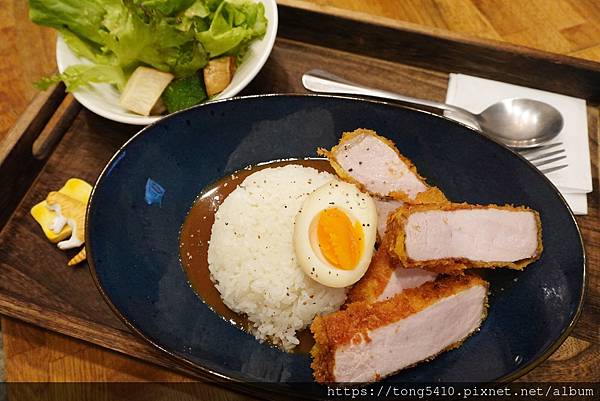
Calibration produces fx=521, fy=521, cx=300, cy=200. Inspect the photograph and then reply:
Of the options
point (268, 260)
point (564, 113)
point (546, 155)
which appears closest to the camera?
point (268, 260)

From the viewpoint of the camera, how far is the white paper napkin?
177 cm

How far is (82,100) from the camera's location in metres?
1.87

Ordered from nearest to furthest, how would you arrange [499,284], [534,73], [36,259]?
[499,284]
[36,259]
[534,73]

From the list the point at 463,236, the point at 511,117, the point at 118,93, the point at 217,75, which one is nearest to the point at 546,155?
the point at 511,117

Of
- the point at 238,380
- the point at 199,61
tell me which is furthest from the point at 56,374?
the point at 199,61

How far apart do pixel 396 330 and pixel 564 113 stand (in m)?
1.14

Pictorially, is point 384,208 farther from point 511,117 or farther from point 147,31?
point 147,31

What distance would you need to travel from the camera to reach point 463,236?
151 centimetres

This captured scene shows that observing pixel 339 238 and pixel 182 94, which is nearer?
pixel 339 238

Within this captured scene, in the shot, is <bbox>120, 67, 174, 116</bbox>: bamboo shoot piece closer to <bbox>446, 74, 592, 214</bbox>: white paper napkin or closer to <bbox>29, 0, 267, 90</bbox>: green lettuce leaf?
<bbox>29, 0, 267, 90</bbox>: green lettuce leaf

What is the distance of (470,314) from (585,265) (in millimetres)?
349

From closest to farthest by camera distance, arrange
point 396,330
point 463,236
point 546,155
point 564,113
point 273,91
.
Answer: point 396,330 → point 463,236 → point 546,155 → point 564,113 → point 273,91

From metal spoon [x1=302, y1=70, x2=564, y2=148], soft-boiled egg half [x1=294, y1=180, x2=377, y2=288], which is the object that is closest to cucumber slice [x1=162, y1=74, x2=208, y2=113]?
metal spoon [x1=302, y1=70, x2=564, y2=148]

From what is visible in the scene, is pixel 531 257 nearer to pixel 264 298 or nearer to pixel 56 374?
pixel 264 298
